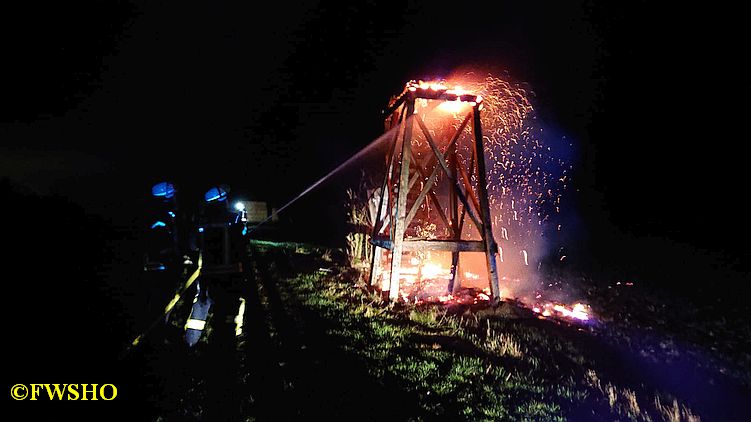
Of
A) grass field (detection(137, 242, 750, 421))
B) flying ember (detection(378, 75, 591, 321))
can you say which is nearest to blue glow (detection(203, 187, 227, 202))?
grass field (detection(137, 242, 750, 421))

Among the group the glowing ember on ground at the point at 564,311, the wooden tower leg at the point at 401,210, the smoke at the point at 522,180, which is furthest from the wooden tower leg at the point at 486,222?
the smoke at the point at 522,180

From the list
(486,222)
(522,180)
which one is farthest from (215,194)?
(522,180)

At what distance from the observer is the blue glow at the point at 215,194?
4523mm

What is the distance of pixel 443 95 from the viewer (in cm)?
572

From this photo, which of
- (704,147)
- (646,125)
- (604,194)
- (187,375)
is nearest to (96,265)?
(187,375)

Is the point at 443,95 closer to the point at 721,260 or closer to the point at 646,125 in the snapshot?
the point at 646,125

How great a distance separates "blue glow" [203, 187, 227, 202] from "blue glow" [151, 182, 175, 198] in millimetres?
435

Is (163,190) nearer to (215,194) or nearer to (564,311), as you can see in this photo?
(215,194)

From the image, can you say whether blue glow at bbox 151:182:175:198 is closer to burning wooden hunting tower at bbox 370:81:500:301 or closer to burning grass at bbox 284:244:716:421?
burning grass at bbox 284:244:716:421

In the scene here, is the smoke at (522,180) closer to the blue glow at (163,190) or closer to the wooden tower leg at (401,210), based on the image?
the wooden tower leg at (401,210)

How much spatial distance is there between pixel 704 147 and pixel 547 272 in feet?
12.2

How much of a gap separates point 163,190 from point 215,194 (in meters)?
0.63

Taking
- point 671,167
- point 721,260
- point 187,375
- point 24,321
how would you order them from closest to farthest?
point 187,375 → point 24,321 → point 721,260 → point 671,167

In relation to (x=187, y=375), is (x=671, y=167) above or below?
above
